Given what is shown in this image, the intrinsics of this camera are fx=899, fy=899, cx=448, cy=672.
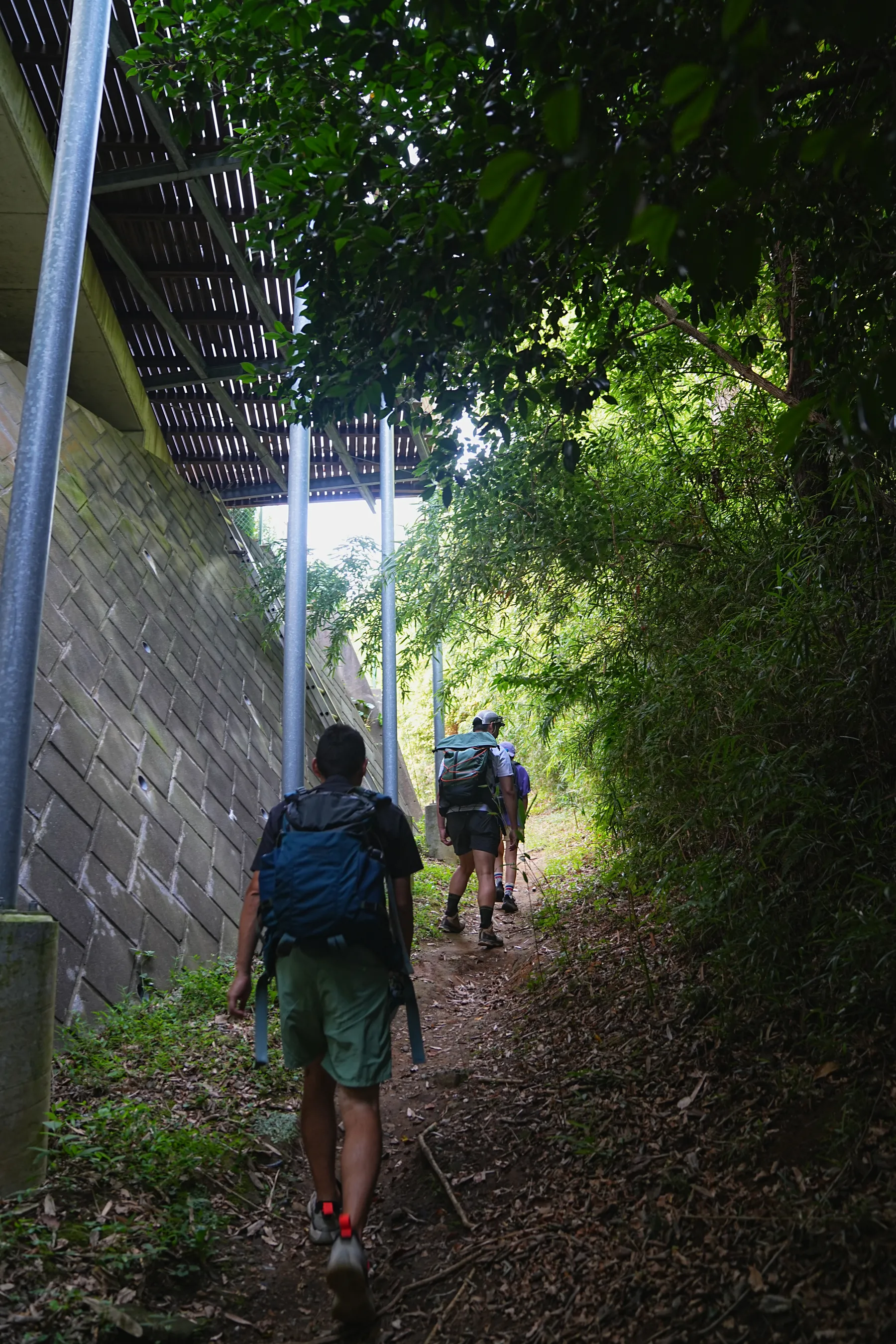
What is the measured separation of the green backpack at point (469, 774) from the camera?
6.36 metres

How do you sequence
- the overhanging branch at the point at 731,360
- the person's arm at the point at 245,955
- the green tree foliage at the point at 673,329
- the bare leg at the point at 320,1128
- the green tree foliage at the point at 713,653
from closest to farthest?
the green tree foliage at the point at 673,329 < the bare leg at the point at 320,1128 < the person's arm at the point at 245,955 < the green tree foliage at the point at 713,653 < the overhanging branch at the point at 731,360

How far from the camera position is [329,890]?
8.55 feet

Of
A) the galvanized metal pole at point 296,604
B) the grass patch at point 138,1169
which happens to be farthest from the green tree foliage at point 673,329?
the galvanized metal pole at point 296,604

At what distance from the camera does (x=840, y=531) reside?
3412 millimetres

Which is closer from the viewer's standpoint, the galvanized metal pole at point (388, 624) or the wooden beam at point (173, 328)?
the wooden beam at point (173, 328)

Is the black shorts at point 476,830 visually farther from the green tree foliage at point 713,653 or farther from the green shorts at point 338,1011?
the green shorts at point 338,1011

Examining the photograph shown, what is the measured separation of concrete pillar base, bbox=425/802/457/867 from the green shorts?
870cm

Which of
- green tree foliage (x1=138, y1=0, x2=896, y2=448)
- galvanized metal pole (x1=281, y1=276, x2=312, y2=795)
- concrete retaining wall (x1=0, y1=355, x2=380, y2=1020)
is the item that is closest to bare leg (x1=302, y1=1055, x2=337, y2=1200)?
concrete retaining wall (x1=0, y1=355, x2=380, y2=1020)

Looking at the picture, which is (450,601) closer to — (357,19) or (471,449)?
(471,449)

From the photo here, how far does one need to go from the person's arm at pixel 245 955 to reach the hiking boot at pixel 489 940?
3558 mm

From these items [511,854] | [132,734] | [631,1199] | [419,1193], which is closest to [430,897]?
[511,854]

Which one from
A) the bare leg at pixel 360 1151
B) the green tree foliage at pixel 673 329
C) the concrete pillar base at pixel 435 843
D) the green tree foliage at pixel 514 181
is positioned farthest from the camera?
the concrete pillar base at pixel 435 843

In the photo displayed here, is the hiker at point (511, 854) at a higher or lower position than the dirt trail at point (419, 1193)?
higher

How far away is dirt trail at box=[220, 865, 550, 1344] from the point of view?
253 centimetres
